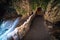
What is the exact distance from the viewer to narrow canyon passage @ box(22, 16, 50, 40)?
428 centimetres

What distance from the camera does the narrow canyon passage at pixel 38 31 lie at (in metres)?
4.28

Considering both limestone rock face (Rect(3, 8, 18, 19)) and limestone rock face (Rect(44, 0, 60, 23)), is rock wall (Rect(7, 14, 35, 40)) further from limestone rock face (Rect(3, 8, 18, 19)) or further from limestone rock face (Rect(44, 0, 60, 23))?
limestone rock face (Rect(3, 8, 18, 19))

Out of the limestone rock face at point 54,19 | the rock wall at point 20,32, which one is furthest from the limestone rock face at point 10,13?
the limestone rock face at point 54,19

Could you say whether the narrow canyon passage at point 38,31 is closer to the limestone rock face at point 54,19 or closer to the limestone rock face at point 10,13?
the limestone rock face at point 54,19

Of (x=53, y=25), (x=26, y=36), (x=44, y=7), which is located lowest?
(x=26, y=36)

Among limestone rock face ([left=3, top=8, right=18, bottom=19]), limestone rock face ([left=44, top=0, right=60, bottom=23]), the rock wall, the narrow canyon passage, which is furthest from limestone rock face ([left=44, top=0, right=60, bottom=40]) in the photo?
limestone rock face ([left=3, top=8, right=18, bottom=19])

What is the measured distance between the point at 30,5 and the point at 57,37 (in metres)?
1.68

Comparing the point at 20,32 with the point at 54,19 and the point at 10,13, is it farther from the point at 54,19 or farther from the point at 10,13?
the point at 10,13

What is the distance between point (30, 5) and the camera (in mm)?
5301

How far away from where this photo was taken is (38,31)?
4496 mm

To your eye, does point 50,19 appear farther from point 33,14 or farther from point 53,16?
point 33,14

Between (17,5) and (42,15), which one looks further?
(17,5)

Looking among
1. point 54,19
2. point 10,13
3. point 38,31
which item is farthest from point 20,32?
point 10,13

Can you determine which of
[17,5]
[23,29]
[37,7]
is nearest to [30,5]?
[37,7]
